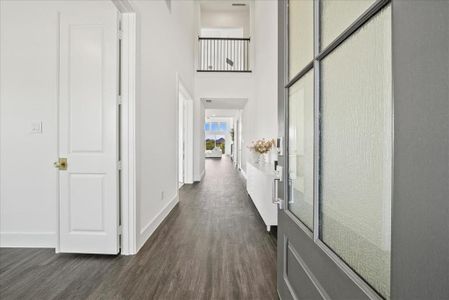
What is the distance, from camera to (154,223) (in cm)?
320

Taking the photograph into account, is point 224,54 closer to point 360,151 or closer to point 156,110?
point 156,110

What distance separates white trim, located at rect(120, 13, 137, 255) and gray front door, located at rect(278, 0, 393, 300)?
1.72 meters

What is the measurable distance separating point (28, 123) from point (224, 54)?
620 cm

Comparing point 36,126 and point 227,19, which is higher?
point 227,19

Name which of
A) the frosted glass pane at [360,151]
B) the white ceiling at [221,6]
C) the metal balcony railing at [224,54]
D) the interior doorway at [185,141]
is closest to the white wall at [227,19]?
the white ceiling at [221,6]

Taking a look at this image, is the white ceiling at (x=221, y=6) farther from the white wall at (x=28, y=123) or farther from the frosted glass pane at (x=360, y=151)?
the frosted glass pane at (x=360, y=151)

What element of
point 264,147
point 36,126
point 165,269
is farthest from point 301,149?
point 264,147

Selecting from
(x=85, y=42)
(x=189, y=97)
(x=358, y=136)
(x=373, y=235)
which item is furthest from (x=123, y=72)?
(x=189, y=97)

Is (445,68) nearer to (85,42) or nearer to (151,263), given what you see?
(151,263)

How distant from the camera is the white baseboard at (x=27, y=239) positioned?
275 cm

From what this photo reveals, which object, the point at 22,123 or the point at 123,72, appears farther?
the point at 22,123

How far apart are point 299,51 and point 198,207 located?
3.53 meters

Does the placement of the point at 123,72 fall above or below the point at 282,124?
above

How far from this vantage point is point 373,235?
72 centimetres
